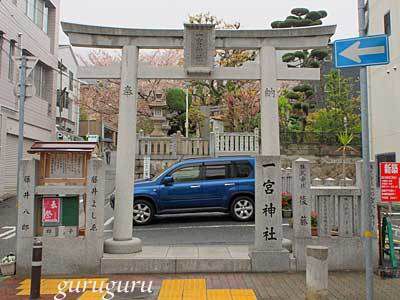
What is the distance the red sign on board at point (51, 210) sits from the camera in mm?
7480

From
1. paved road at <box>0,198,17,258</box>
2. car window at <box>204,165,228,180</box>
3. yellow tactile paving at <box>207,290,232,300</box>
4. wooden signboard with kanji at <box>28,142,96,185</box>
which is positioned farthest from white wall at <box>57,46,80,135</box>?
yellow tactile paving at <box>207,290,232,300</box>

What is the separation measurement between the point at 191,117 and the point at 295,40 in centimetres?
2387

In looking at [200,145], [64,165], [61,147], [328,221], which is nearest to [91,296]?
[64,165]

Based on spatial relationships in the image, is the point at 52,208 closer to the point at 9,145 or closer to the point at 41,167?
the point at 41,167

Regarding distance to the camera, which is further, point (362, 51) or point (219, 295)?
point (219, 295)

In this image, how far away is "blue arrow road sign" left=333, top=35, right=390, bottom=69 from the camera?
16.3 feet

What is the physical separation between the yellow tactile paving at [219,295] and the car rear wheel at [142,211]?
20.7ft

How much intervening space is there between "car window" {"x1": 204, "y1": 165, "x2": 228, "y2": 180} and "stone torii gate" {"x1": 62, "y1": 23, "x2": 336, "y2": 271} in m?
4.50

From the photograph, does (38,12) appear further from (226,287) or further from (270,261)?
(226,287)

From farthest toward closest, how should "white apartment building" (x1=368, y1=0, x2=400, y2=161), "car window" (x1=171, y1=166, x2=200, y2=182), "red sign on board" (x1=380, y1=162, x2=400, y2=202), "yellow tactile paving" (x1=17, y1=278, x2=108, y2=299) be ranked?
"white apartment building" (x1=368, y1=0, x2=400, y2=161)
"car window" (x1=171, y1=166, x2=200, y2=182)
"red sign on board" (x1=380, y1=162, x2=400, y2=202)
"yellow tactile paving" (x1=17, y1=278, x2=108, y2=299)

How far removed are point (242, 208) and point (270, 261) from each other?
5058 millimetres

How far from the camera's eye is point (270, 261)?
7.50 m

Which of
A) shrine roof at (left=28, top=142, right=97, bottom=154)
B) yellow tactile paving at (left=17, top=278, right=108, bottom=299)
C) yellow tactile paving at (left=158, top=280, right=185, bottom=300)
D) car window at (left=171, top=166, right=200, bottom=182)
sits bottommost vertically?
yellow tactile paving at (left=17, top=278, right=108, bottom=299)

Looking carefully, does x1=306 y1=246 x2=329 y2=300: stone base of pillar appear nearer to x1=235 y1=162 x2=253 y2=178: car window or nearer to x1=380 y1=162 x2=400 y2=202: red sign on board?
x1=380 y1=162 x2=400 y2=202: red sign on board
